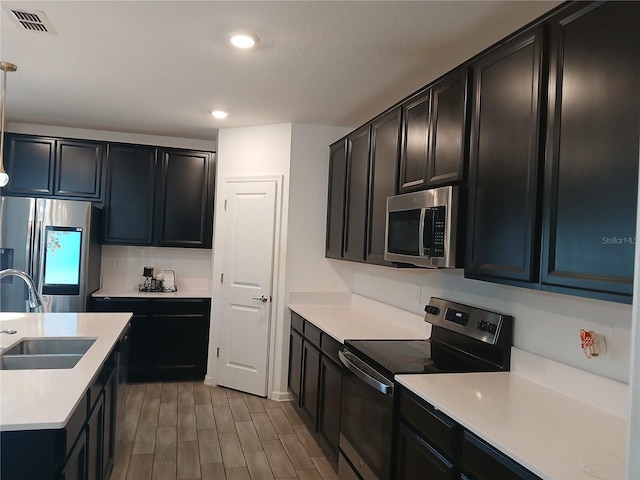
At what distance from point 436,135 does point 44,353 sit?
93.4 inches

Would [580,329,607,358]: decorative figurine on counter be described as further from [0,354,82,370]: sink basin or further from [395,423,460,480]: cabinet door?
[0,354,82,370]: sink basin

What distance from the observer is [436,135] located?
2.42 meters

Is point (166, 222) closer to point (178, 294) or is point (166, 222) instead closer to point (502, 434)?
point (178, 294)

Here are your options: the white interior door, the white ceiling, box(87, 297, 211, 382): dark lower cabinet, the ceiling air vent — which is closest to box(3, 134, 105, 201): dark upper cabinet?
the white ceiling

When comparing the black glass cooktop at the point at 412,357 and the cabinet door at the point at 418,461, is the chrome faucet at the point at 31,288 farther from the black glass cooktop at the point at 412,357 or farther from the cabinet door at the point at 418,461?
the cabinet door at the point at 418,461

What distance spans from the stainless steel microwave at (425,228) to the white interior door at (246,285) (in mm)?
1757

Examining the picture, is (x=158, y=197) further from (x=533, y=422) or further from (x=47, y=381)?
(x=533, y=422)

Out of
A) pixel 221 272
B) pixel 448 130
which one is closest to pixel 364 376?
pixel 448 130

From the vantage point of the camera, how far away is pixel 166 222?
16.0ft

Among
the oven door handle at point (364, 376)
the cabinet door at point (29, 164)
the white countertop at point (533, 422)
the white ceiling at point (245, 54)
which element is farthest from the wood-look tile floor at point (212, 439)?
the white ceiling at point (245, 54)

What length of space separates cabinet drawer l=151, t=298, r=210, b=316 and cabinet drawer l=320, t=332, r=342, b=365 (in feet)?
5.95

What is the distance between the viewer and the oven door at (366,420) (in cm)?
219

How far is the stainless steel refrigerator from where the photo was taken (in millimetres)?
4078

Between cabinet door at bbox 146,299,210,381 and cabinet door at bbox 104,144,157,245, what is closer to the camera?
cabinet door at bbox 146,299,210,381
